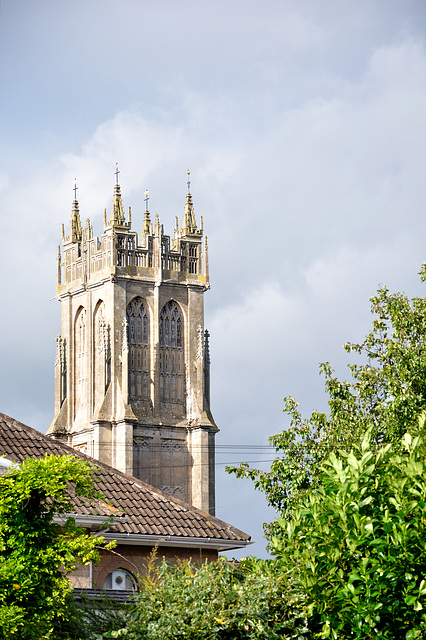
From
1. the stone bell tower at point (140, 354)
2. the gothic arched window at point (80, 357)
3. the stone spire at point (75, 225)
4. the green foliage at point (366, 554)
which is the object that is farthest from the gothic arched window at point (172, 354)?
the green foliage at point (366, 554)

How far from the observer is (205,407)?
8750cm

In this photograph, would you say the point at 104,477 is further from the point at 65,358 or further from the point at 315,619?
the point at 65,358

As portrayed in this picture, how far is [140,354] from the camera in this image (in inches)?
3433

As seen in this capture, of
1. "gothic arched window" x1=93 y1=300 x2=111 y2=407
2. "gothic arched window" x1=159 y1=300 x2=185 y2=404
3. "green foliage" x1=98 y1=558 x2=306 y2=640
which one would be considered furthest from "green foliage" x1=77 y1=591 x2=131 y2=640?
"gothic arched window" x1=159 y1=300 x2=185 y2=404

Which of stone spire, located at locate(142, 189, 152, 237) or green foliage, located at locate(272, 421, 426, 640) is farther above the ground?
stone spire, located at locate(142, 189, 152, 237)

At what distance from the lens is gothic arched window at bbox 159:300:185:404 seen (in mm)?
87375

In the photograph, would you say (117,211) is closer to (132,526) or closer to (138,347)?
(138,347)

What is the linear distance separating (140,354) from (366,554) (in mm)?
70708

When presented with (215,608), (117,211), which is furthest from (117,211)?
(215,608)

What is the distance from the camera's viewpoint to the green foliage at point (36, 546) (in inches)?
706

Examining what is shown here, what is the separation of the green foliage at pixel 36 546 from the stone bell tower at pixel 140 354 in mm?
63468

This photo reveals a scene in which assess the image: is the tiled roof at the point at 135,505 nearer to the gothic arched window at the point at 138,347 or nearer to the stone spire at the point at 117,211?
the gothic arched window at the point at 138,347

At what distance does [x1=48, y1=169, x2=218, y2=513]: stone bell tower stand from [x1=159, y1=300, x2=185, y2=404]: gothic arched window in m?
0.06

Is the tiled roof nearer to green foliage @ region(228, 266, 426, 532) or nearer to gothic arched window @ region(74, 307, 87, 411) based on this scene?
green foliage @ region(228, 266, 426, 532)
